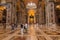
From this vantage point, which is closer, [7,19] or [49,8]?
[7,19]

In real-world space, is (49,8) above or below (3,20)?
above

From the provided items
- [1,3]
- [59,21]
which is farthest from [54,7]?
[1,3]

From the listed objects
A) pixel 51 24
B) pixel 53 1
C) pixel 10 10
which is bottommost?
pixel 51 24

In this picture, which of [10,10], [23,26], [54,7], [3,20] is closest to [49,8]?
[54,7]

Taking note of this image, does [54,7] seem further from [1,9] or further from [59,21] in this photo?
[1,9]

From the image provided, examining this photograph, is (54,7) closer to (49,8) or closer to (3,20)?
(49,8)

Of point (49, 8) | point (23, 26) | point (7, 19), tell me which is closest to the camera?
point (23, 26)

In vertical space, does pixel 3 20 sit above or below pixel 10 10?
below

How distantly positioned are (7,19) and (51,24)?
29.2ft

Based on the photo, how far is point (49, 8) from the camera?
28.1 m

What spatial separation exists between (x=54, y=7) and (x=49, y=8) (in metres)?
1.12

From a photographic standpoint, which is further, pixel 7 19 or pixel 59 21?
pixel 59 21

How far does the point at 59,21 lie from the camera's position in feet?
97.8

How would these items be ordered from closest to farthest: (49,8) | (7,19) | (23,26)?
1. (23,26)
2. (7,19)
3. (49,8)
